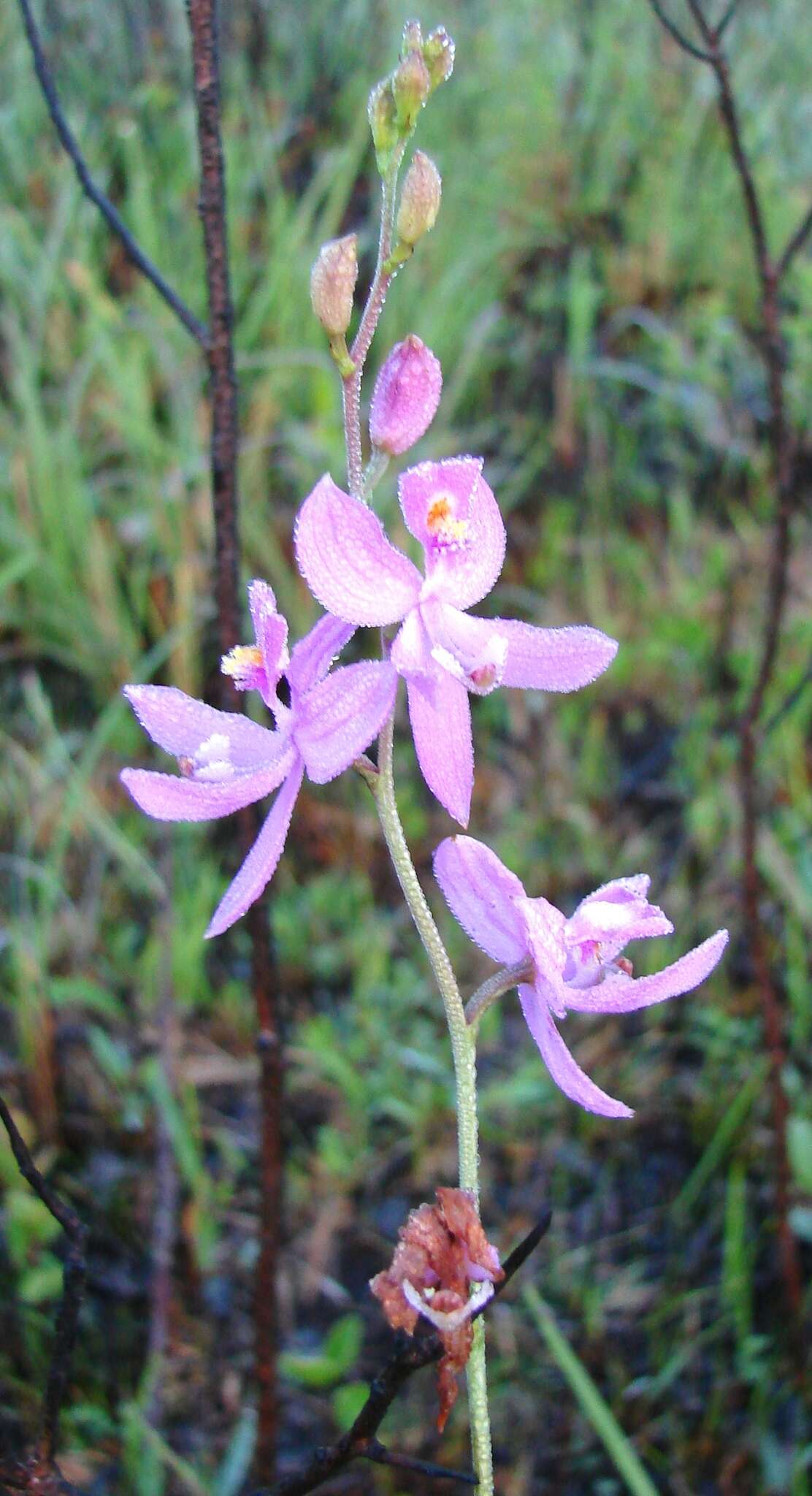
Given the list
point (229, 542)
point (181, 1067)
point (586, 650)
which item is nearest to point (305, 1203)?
point (181, 1067)

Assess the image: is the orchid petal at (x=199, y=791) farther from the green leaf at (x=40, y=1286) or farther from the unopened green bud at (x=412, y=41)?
the green leaf at (x=40, y=1286)

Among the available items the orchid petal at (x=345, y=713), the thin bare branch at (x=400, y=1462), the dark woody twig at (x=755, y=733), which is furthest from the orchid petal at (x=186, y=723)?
the dark woody twig at (x=755, y=733)

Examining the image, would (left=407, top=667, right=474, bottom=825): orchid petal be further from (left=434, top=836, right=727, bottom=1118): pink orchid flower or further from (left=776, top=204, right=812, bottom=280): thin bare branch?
(left=776, top=204, right=812, bottom=280): thin bare branch

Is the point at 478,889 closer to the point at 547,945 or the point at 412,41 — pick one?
the point at 547,945

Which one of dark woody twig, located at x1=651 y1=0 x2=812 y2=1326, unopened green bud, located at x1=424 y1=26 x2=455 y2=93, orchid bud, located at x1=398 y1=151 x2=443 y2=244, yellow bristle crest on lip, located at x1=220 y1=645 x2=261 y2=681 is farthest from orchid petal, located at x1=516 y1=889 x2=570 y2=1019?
dark woody twig, located at x1=651 y1=0 x2=812 y2=1326

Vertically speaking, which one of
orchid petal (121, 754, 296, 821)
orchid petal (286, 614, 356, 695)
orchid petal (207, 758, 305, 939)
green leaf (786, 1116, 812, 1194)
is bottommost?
green leaf (786, 1116, 812, 1194)

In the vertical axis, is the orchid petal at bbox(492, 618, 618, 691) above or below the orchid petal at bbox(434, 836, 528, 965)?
above
